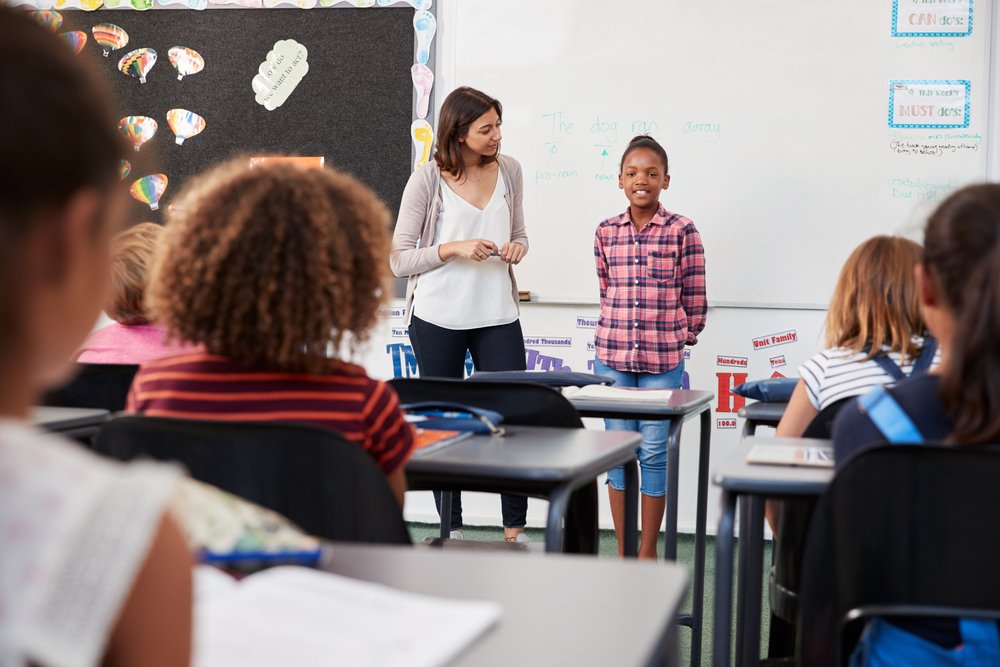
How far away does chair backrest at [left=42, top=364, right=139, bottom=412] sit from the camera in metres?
2.25

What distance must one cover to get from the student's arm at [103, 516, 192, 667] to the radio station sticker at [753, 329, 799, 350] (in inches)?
157

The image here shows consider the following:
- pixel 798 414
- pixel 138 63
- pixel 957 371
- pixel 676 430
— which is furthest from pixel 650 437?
pixel 138 63

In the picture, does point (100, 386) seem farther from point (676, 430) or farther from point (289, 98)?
point (289, 98)

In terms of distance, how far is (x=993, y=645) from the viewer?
129 centimetres

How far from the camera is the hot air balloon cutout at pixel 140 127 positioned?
4.85 m

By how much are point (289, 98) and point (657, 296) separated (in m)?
1.90

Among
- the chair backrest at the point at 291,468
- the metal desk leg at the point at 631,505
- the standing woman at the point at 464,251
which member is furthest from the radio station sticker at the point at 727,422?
the chair backrest at the point at 291,468

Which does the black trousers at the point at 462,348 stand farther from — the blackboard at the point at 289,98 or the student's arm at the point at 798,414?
the student's arm at the point at 798,414

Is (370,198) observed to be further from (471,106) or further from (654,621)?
(471,106)

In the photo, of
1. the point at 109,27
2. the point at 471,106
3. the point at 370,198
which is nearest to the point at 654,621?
the point at 370,198

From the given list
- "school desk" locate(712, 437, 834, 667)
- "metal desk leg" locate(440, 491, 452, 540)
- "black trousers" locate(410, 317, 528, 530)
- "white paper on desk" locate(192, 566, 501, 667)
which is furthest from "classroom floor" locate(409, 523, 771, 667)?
"white paper on desk" locate(192, 566, 501, 667)

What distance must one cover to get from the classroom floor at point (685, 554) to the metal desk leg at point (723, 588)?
1.12 metres

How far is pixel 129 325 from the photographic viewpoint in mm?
2477

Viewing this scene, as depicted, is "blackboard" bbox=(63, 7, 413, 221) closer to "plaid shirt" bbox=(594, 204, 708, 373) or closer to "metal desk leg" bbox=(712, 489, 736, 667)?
"plaid shirt" bbox=(594, 204, 708, 373)
